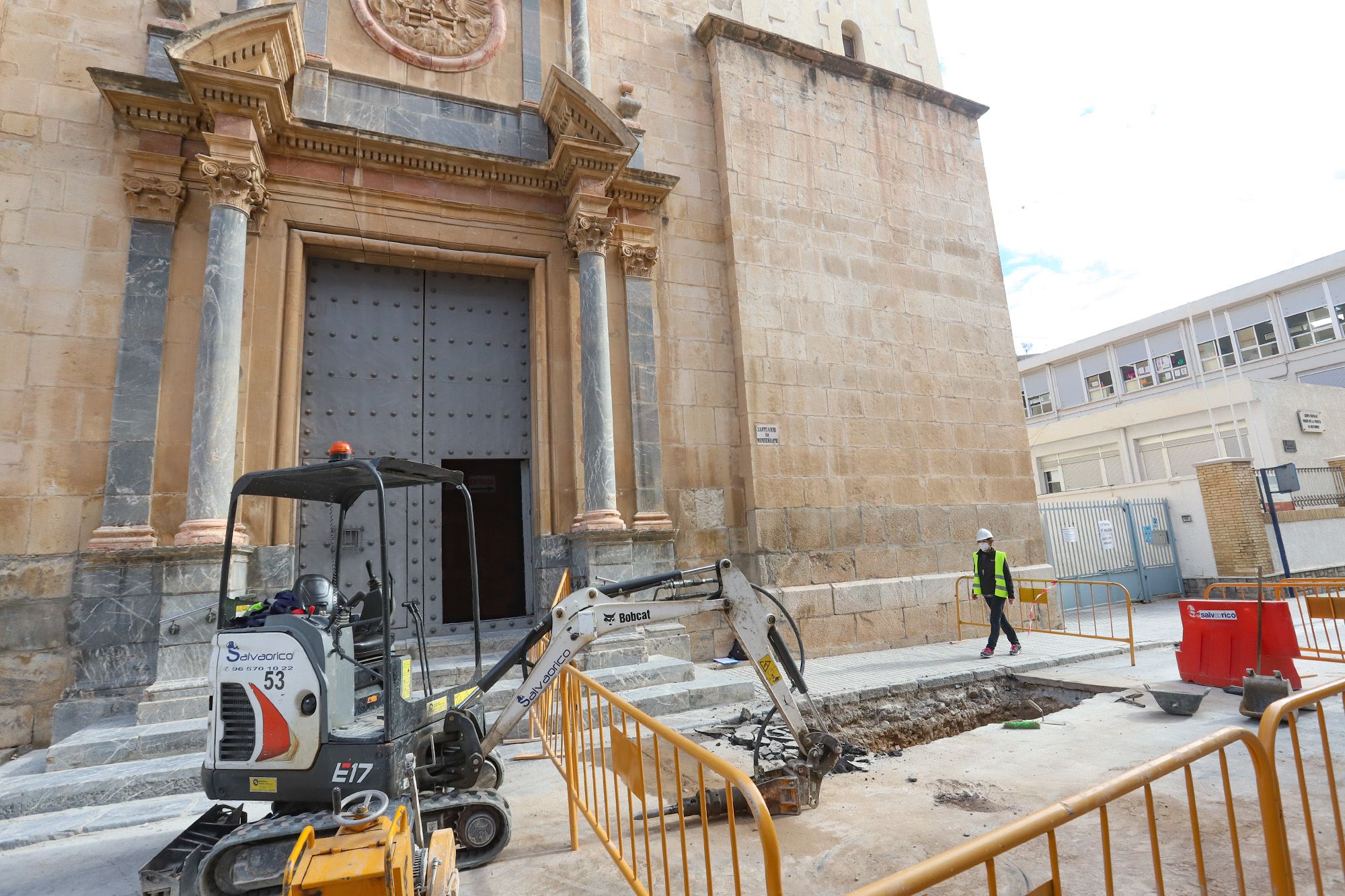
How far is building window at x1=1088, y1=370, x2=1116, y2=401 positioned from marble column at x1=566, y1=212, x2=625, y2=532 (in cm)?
3259

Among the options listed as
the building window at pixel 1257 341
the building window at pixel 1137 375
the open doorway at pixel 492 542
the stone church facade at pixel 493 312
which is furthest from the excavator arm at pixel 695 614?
the building window at pixel 1137 375

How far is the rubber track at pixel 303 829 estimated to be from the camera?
3.15 meters

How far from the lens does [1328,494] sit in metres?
18.3

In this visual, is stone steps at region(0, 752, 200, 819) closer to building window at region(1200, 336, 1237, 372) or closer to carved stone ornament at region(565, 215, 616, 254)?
carved stone ornament at region(565, 215, 616, 254)

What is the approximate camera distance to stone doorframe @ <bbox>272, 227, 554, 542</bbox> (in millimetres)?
7062

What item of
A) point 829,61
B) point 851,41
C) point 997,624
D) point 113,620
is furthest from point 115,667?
point 851,41

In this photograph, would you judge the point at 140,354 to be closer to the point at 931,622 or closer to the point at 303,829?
the point at 303,829

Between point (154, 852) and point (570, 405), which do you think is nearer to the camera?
point (154, 852)

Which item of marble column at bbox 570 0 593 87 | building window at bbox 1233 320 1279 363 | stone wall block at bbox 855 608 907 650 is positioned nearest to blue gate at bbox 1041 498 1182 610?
stone wall block at bbox 855 608 907 650

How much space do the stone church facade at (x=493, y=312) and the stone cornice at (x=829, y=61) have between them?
5cm

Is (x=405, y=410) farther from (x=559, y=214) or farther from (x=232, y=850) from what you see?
(x=232, y=850)

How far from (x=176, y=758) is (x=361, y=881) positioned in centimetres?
383

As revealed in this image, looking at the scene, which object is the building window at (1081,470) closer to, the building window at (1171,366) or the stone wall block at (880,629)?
the building window at (1171,366)

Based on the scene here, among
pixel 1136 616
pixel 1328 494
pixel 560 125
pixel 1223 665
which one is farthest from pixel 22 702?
pixel 1328 494
